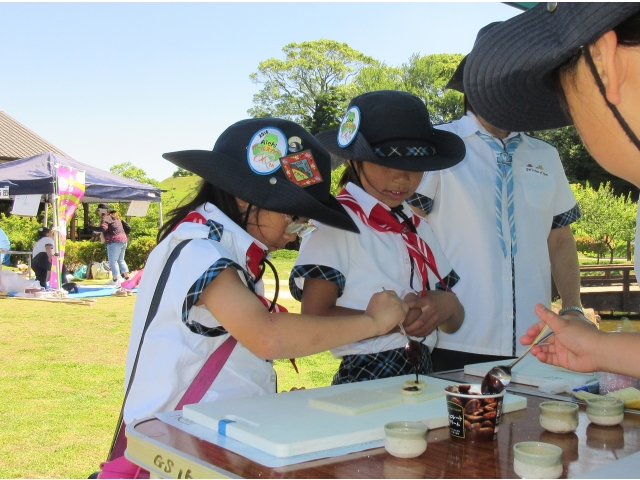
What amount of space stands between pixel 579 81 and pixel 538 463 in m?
0.66

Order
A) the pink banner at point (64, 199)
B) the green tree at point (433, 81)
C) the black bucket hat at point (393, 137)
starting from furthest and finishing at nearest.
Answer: the green tree at point (433, 81) < the pink banner at point (64, 199) < the black bucket hat at point (393, 137)

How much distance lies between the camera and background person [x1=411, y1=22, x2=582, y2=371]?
2619 mm

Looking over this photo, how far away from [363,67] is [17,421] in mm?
44074

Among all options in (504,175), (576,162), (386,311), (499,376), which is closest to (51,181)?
(504,175)

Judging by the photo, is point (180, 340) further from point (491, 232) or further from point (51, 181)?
point (51, 181)

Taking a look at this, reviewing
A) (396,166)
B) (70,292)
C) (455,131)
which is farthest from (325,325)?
(70,292)

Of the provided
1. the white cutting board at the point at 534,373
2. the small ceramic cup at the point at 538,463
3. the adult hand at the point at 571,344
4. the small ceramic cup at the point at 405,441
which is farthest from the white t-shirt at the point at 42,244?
the small ceramic cup at the point at 538,463

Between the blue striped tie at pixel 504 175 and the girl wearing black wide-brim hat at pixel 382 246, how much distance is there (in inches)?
12.5

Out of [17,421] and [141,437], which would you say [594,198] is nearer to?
[17,421]

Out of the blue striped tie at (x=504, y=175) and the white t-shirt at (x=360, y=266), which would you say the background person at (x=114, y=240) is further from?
the white t-shirt at (x=360, y=266)

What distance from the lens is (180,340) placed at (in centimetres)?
172

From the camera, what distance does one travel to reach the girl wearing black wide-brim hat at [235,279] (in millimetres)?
1668

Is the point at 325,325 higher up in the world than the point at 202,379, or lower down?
higher up

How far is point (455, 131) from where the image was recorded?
282 cm
